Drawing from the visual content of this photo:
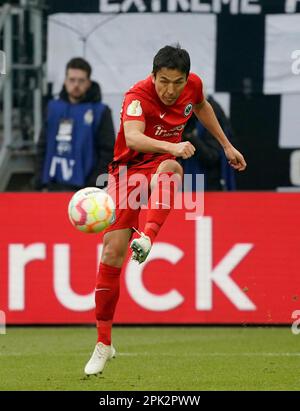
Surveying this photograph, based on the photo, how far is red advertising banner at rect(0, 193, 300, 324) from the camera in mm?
11828

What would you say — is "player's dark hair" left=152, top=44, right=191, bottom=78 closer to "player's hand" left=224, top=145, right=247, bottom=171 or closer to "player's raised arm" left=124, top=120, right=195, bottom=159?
"player's raised arm" left=124, top=120, right=195, bottom=159

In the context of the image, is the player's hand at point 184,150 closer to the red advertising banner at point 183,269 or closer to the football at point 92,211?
the football at point 92,211

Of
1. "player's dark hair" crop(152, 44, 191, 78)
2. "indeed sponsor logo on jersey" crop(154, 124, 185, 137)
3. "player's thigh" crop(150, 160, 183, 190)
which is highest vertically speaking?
"player's dark hair" crop(152, 44, 191, 78)

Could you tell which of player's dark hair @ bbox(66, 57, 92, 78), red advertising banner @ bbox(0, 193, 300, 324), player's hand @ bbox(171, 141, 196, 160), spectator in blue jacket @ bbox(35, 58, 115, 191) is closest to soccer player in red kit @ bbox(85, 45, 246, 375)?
player's hand @ bbox(171, 141, 196, 160)

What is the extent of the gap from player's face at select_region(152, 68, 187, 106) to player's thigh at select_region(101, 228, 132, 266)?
1021mm

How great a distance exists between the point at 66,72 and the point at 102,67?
31.5 inches

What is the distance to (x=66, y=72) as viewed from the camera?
42.2 ft

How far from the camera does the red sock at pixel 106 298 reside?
28.8 feet

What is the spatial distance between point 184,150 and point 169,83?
81cm

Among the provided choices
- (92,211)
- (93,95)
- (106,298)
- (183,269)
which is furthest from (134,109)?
(93,95)

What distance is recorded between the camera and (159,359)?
9781mm

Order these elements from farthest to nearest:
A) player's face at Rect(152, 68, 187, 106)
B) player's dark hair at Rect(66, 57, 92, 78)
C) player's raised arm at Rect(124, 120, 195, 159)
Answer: player's dark hair at Rect(66, 57, 92, 78) → player's face at Rect(152, 68, 187, 106) → player's raised arm at Rect(124, 120, 195, 159)

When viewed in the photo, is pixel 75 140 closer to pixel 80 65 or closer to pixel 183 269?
pixel 80 65

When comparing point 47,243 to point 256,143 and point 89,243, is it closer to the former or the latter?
point 89,243
